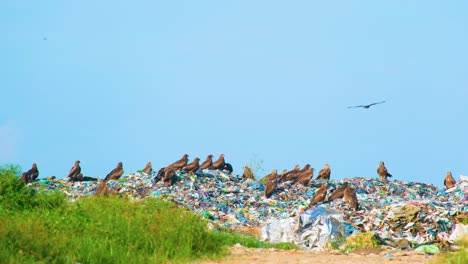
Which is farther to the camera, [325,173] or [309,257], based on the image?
[325,173]

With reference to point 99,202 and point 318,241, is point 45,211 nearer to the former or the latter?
point 99,202

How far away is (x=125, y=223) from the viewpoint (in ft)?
38.8

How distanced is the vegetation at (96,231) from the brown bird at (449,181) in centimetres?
1556

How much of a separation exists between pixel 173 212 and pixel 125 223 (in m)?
0.70

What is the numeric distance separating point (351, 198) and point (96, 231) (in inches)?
440

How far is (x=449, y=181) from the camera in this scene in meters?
28.3

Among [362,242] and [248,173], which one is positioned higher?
[248,173]

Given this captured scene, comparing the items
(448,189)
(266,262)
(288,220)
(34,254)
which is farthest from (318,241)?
(448,189)

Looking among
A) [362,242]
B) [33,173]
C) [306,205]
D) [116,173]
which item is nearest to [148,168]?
[116,173]

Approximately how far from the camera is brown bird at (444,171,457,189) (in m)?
28.2

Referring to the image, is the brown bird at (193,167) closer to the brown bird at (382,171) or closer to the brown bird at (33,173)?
the brown bird at (33,173)

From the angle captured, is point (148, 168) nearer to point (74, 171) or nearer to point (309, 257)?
point (74, 171)

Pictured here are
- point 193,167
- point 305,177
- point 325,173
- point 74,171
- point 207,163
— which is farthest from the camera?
point 325,173

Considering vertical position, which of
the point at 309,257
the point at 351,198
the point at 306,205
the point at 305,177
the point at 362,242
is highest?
the point at 305,177
